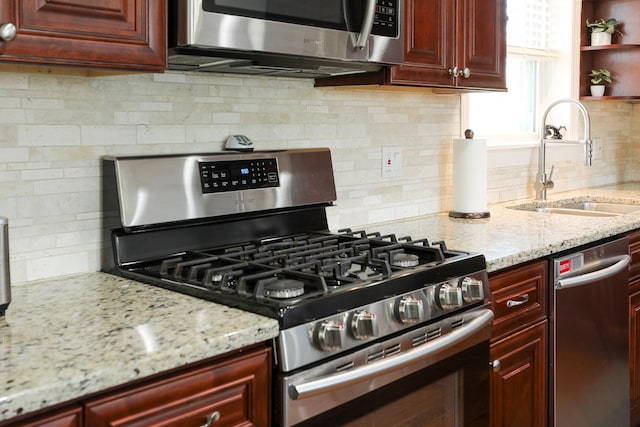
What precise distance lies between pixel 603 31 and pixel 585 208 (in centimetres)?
99

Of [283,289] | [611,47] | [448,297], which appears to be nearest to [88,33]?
[283,289]

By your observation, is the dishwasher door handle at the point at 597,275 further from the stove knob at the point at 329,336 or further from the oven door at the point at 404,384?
the stove knob at the point at 329,336

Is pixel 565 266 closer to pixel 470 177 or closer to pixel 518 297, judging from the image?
pixel 518 297

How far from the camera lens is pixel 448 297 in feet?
5.94

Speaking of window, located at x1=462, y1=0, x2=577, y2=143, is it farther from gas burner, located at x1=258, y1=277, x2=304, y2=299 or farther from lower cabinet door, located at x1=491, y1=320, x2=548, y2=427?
gas burner, located at x1=258, y1=277, x2=304, y2=299

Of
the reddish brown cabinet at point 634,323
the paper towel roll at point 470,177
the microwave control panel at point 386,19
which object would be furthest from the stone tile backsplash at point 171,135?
the reddish brown cabinet at point 634,323

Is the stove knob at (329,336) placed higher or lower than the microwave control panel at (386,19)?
lower

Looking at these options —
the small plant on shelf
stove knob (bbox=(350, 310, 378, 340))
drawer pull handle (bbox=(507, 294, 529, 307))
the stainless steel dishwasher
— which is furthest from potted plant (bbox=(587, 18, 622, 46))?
stove knob (bbox=(350, 310, 378, 340))

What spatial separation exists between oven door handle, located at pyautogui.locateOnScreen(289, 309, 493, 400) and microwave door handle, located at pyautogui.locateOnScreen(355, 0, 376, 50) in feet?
2.62

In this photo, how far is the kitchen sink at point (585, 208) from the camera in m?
3.30

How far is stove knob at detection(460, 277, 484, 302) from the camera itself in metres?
1.88

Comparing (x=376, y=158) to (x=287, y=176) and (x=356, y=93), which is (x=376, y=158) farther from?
(x=287, y=176)

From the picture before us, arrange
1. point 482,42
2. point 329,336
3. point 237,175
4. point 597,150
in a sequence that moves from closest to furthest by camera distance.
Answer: point 329,336
point 237,175
point 482,42
point 597,150

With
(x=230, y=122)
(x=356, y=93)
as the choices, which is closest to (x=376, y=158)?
(x=356, y=93)
